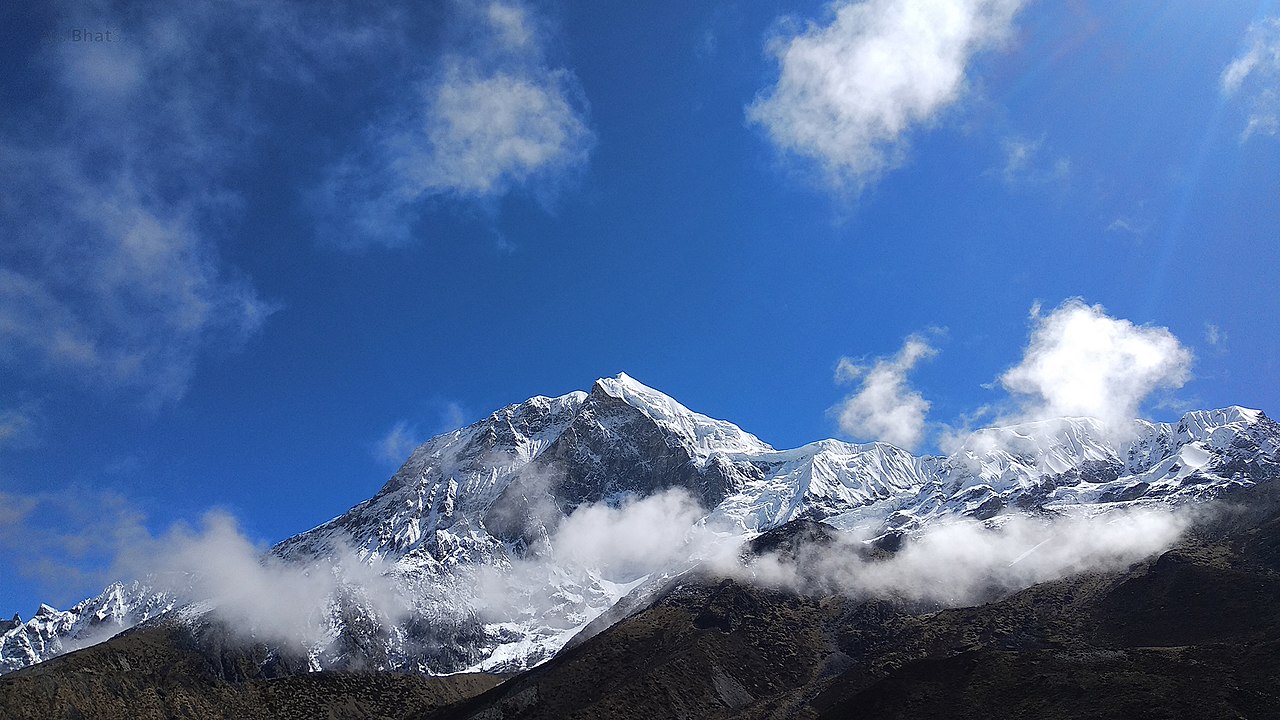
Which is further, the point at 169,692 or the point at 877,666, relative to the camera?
the point at 169,692

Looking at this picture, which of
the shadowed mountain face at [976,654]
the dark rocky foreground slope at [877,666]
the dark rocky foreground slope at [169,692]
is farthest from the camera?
the dark rocky foreground slope at [169,692]

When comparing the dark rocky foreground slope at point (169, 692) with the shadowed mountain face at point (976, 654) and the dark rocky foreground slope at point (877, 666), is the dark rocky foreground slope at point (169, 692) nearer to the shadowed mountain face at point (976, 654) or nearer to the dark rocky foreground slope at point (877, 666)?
the dark rocky foreground slope at point (877, 666)

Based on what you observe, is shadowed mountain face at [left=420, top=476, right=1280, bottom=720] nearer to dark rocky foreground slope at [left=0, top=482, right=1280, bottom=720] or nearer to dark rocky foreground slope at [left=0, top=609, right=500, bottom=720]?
dark rocky foreground slope at [left=0, top=482, right=1280, bottom=720]

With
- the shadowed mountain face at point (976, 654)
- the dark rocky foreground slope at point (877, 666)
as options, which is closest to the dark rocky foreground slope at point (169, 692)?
the dark rocky foreground slope at point (877, 666)

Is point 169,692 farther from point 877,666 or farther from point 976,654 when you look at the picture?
point 976,654

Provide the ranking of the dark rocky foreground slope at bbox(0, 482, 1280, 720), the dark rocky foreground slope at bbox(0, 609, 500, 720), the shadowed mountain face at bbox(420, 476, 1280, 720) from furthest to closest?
the dark rocky foreground slope at bbox(0, 609, 500, 720) → the dark rocky foreground slope at bbox(0, 482, 1280, 720) → the shadowed mountain face at bbox(420, 476, 1280, 720)

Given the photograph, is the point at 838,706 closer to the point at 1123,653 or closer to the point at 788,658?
the point at 1123,653

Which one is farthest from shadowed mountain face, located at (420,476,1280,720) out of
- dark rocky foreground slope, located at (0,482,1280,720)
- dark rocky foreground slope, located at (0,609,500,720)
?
dark rocky foreground slope, located at (0,609,500,720)

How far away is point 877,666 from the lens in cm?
13700

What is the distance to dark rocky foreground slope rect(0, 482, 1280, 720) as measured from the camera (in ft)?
324

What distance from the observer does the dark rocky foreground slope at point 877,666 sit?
324 feet

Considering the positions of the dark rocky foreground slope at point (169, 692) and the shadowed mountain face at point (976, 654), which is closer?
the shadowed mountain face at point (976, 654)

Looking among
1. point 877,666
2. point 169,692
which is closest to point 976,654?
point 877,666

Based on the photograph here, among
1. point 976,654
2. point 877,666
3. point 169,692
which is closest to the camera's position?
point 976,654
